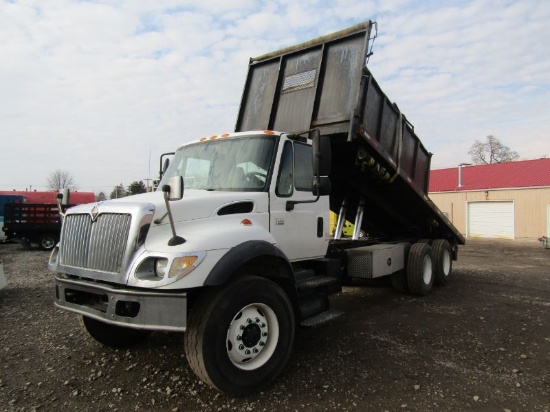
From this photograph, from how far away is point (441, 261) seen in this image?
866cm

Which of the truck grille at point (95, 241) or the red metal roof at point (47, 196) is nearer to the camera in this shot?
the truck grille at point (95, 241)

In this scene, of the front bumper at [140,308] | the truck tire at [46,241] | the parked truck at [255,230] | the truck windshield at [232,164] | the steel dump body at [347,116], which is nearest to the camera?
the front bumper at [140,308]

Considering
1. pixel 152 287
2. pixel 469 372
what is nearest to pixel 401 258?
pixel 469 372

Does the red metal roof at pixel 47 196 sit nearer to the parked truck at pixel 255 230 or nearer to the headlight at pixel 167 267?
the parked truck at pixel 255 230

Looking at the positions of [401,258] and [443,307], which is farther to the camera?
[401,258]

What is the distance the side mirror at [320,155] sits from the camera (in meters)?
4.40

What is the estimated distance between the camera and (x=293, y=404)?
3586mm

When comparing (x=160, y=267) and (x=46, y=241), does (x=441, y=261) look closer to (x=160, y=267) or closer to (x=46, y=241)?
(x=160, y=267)

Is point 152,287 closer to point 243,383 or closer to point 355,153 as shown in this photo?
point 243,383

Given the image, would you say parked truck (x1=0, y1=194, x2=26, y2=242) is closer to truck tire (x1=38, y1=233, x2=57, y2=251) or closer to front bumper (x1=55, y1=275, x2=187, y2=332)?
truck tire (x1=38, y1=233, x2=57, y2=251)

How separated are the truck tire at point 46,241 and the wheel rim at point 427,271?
16.0m

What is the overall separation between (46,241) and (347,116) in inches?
654

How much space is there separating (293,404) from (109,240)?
2.17 metres

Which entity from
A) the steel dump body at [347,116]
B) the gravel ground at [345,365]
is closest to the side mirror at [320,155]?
the steel dump body at [347,116]
